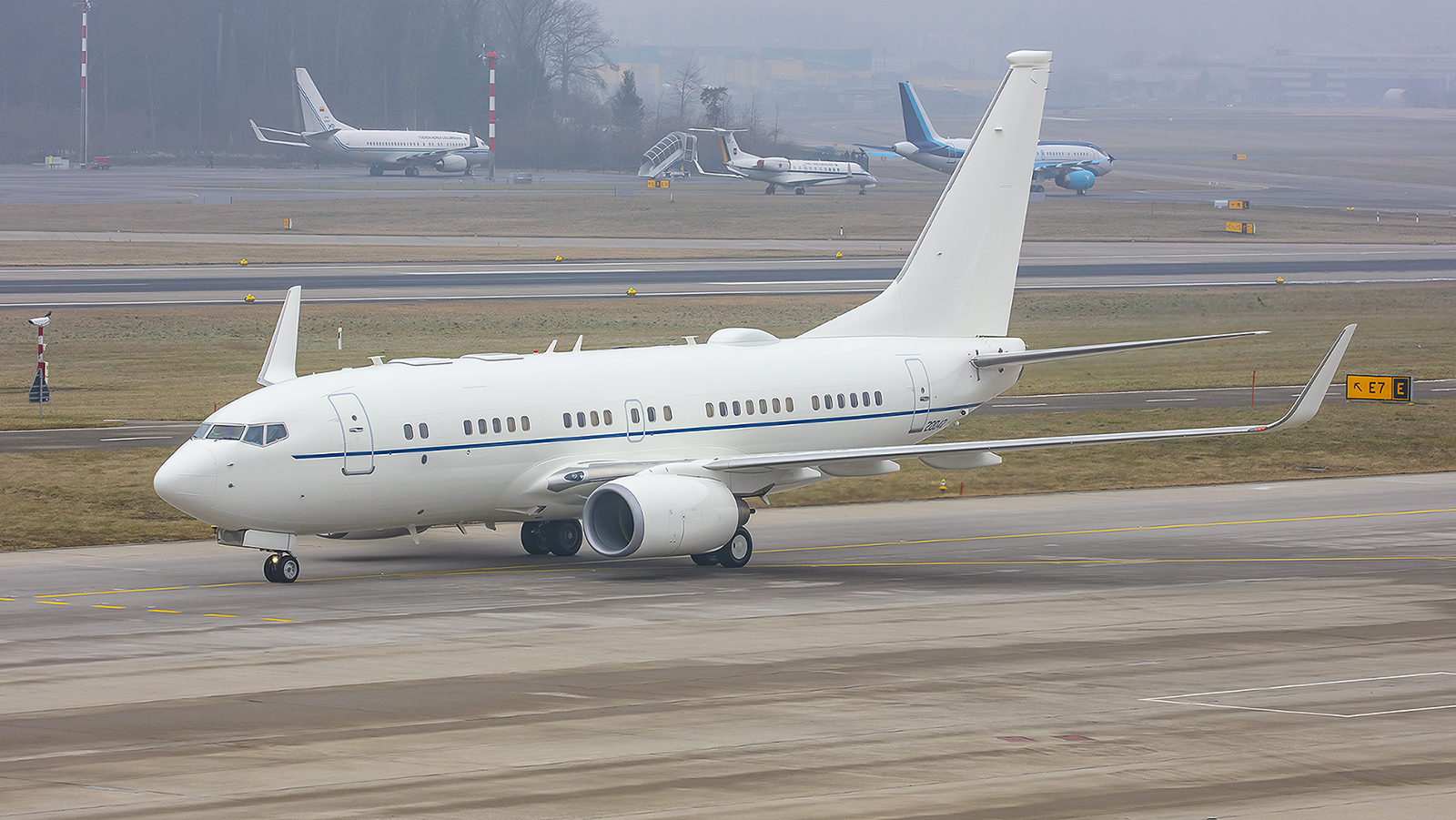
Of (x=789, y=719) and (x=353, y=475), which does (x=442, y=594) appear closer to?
(x=353, y=475)

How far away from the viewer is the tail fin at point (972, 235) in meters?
39.8

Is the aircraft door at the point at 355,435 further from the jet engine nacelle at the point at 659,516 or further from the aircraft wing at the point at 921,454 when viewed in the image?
the jet engine nacelle at the point at 659,516

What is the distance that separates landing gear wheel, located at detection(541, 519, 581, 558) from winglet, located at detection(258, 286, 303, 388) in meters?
6.26

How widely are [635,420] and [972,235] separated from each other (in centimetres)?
1058

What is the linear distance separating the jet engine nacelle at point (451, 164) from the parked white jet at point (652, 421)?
14254 cm

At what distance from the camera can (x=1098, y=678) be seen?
23.4 m

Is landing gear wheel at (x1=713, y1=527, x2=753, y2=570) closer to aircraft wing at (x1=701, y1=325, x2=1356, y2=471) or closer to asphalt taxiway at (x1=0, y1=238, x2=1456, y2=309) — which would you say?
aircraft wing at (x1=701, y1=325, x2=1356, y2=471)

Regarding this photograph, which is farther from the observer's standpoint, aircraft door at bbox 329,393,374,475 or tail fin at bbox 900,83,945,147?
tail fin at bbox 900,83,945,147

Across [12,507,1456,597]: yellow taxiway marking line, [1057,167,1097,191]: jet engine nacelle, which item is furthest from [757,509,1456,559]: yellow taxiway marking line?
[1057,167,1097,191]: jet engine nacelle

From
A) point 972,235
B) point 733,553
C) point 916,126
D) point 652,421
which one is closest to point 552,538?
point 652,421

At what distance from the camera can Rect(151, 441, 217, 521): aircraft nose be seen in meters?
29.9

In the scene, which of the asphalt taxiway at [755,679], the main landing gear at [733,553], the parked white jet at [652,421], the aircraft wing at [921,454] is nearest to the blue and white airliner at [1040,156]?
the parked white jet at [652,421]

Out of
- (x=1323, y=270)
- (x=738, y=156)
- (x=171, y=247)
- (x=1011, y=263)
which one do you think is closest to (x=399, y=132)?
(x=738, y=156)

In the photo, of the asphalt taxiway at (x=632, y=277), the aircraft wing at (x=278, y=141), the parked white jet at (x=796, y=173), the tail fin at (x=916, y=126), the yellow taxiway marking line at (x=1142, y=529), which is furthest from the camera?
the aircraft wing at (x=278, y=141)
